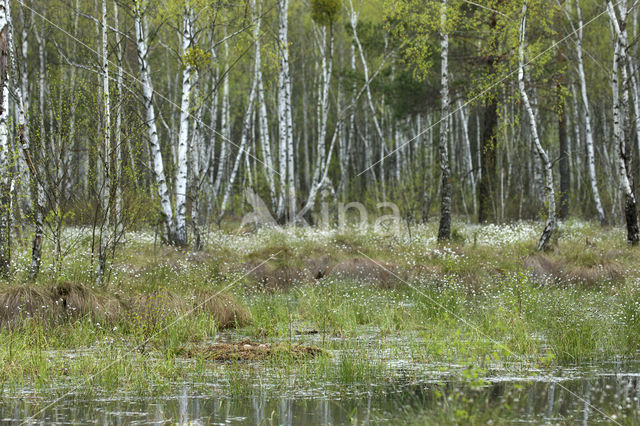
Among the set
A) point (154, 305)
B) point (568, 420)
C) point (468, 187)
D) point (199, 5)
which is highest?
point (199, 5)

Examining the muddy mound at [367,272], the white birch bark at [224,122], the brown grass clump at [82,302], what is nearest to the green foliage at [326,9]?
the white birch bark at [224,122]

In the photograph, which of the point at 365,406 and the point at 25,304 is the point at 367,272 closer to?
the point at 25,304

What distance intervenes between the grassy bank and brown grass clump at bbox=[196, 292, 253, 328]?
20mm

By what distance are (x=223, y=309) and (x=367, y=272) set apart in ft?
14.3

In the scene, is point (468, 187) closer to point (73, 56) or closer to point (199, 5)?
point (73, 56)

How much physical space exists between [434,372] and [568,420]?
1.76 m

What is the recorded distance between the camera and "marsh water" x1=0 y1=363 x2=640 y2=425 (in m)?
4.69

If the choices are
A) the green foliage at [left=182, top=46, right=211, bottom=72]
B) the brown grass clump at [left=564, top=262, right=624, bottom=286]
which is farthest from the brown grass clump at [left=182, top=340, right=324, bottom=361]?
the green foliage at [left=182, top=46, right=211, bottom=72]

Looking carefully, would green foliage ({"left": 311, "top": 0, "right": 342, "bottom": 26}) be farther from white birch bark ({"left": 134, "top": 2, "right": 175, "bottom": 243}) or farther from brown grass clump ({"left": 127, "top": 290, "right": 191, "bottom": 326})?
brown grass clump ({"left": 127, "top": 290, "right": 191, "bottom": 326})

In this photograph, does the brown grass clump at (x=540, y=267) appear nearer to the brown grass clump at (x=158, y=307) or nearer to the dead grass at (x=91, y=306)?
the dead grass at (x=91, y=306)

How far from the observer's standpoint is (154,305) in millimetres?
8680

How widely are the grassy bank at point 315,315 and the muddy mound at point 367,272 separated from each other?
3 centimetres

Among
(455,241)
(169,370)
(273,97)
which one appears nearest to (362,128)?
(273,97)

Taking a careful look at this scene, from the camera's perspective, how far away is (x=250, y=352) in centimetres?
725
